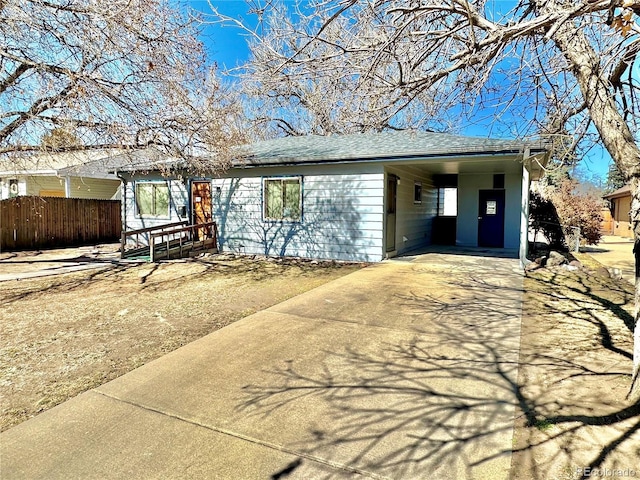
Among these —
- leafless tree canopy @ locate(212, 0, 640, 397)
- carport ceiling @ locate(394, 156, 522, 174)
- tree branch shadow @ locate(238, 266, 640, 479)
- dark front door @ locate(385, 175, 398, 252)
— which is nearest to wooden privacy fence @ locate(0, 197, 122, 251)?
dark front door @ locate(385, 175, 398, 252)

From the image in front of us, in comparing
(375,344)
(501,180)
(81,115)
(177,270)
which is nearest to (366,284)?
(375,344)

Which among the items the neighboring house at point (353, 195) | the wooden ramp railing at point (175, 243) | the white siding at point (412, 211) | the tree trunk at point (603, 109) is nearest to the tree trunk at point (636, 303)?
the tree trunk at point (603, 109)

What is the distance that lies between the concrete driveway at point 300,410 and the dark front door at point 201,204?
8.24 meters

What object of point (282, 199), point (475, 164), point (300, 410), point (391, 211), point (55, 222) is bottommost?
point (300, 410)

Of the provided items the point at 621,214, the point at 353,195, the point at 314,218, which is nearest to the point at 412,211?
the point at 353,195

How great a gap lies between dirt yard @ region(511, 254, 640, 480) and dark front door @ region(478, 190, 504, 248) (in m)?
7.11

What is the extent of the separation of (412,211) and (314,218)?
3.38 m

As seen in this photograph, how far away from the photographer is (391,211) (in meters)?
10.5

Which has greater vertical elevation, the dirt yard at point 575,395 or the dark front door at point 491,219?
the dark front door at point 491,219

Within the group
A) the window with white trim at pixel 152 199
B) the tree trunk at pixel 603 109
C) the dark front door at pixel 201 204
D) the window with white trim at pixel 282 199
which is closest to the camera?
A: the tree trunk at pixel 603 109

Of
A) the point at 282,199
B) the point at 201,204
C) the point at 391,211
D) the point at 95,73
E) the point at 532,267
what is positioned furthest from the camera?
the point at 201,204

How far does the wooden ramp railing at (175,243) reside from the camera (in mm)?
10424

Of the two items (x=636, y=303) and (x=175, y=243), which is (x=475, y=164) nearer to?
(x=636, y=303)

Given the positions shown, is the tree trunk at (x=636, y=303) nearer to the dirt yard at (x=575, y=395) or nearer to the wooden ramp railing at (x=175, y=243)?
the dirt yard at (x=575, y=395)
